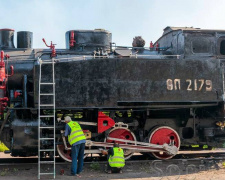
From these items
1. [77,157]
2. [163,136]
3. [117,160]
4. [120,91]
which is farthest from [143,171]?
[120,91]

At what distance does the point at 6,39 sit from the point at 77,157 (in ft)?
14.0

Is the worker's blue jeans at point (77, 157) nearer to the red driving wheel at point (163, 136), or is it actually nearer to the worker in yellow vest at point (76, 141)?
the worker in yellow vest at point (76, 141)

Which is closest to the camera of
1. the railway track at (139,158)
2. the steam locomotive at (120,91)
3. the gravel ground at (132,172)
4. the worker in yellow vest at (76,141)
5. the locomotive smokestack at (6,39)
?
the gravel ground at (132,172)

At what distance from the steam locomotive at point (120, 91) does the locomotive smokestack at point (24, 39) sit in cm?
24

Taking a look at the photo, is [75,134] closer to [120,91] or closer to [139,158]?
[120,91]

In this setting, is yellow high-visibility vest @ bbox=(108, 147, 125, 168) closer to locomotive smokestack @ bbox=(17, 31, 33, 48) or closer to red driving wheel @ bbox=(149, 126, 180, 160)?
red driving wheel @ bbox=(149, 126, 180, 160)

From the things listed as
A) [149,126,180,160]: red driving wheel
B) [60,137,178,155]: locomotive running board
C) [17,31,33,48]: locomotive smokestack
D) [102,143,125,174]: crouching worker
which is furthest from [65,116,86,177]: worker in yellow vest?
[17,31,33,48]: locomotive smokestack

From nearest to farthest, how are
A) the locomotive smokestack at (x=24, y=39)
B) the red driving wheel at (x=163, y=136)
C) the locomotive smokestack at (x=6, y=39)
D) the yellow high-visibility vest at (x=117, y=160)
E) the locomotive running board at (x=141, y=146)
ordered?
the yellow high-visibility vest at (x=117, y=160) < the locomotive running board at (x=141, y=146) < the red driving wheel at (x=163, y=136) < the locomotive smokestack at (x=6, y=39) < the locomotive smokestack at (x=24, y=39)

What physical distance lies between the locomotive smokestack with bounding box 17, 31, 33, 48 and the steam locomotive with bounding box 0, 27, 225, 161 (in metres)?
0.24

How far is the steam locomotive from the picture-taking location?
8375 mm

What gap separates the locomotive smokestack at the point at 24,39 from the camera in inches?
395

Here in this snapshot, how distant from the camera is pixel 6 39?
389 inches

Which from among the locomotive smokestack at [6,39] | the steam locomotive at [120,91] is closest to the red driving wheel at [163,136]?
the steam locomotive at [120,91]

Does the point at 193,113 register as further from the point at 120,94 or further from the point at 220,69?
the point at 120,94
